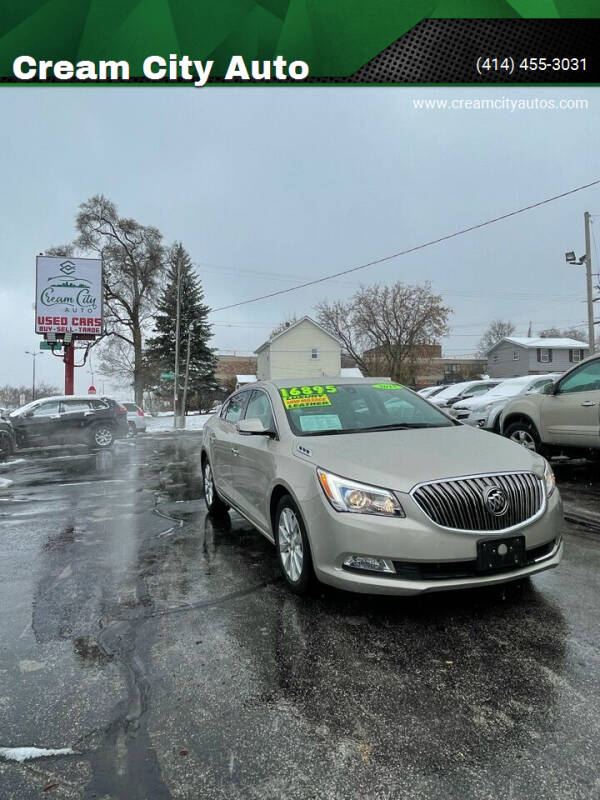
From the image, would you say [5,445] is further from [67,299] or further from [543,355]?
[543,355]

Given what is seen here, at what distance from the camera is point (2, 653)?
279cm

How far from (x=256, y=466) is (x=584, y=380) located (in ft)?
16.8

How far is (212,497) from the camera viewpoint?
5984 millimetres

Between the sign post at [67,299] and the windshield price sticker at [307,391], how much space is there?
24814 mm

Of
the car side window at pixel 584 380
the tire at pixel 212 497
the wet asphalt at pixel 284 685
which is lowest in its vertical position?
the wet asphalt at pixel 284 685

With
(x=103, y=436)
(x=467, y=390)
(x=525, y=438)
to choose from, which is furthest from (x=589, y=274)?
(x=103, y=436)

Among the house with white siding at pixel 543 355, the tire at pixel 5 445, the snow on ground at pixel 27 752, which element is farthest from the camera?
the house with white siding at pixel 543 355

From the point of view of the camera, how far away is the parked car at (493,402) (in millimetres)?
10344

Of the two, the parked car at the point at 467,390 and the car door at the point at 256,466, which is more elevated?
the parked car at the point at 467,390

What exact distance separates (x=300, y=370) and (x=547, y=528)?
48.9 metres

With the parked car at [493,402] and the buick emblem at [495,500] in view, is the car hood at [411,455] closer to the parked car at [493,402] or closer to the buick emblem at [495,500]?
the buick emblem at [495,500]

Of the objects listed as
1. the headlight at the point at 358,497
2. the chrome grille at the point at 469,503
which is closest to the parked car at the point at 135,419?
→ the headlight at the point at 358,497

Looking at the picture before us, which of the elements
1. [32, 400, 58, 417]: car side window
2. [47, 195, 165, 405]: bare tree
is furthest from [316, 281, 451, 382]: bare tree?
A: [32, 400, 58, 417]: car side window

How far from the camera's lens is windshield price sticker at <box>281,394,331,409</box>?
4281mm
